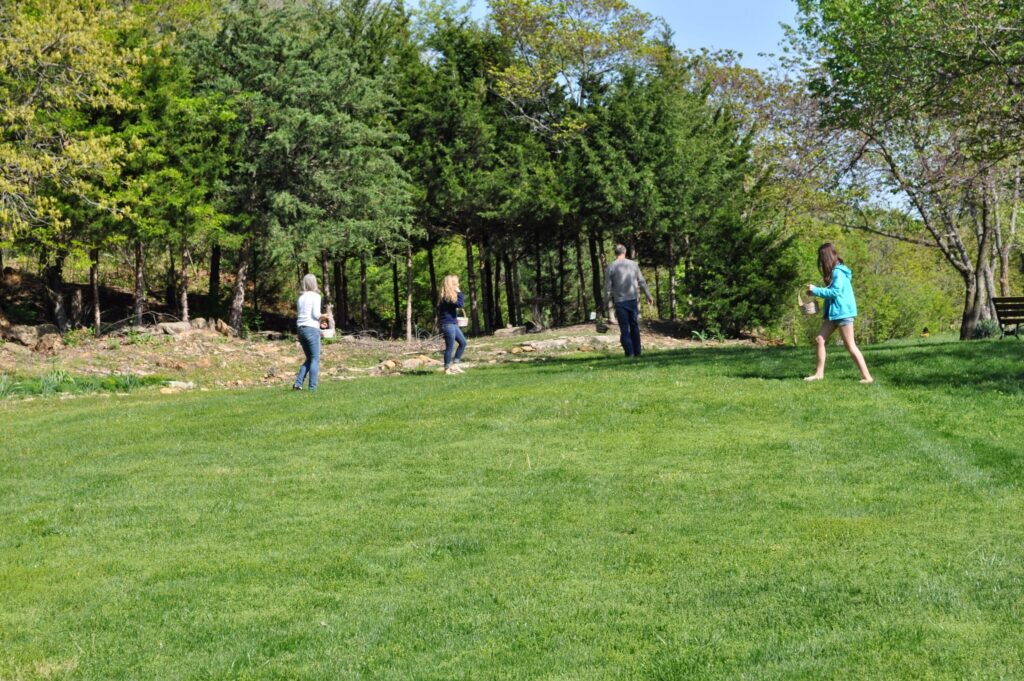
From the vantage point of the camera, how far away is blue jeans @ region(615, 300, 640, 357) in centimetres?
2028

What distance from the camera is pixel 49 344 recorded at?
28984mm

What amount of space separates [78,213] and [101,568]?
23.2 meters

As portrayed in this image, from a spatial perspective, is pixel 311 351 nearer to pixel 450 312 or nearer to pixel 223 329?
pixel 450 312

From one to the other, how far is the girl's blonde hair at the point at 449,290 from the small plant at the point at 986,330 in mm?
17452

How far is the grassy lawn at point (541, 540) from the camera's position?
5.82 meters

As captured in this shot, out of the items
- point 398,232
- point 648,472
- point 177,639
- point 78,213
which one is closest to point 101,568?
point 177,639

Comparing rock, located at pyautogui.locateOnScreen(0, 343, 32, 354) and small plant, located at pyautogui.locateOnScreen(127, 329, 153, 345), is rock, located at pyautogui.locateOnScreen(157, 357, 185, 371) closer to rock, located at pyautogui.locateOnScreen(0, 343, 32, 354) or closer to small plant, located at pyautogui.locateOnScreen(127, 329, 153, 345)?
small plant, located at pyautogui.locateOnScreen(127, 329, 153, 345)

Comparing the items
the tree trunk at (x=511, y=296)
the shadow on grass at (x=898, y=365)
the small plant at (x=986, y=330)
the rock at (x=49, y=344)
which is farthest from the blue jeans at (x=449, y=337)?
the tree trunk at (x=511, y=296)

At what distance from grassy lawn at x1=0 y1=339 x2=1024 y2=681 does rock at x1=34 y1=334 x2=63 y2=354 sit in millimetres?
15256

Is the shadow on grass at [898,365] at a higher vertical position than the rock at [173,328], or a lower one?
lower

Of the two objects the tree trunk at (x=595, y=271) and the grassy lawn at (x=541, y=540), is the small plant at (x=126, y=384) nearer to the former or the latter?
the grassy lawn at (x=541, y=540)

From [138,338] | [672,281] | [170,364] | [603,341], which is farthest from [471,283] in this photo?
[170,364]

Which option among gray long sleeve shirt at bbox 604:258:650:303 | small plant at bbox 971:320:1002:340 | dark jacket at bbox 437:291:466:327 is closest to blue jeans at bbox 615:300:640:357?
gray long sleeve shirt at bbox 604:258:650:303

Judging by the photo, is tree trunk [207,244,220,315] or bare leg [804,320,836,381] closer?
bare leg [804,320,836,381]
